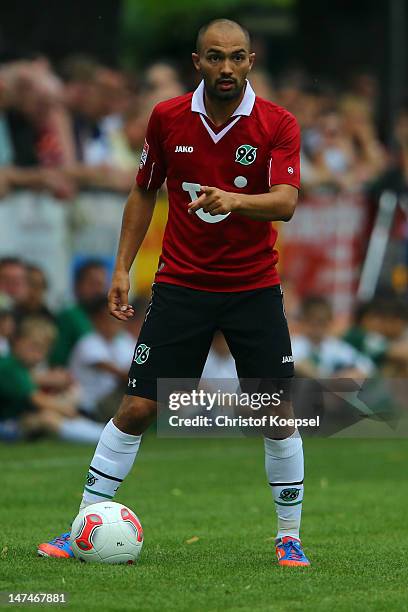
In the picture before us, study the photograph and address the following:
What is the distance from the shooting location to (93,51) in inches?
697

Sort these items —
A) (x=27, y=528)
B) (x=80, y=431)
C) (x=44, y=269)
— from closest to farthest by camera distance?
(x=27, y=528) < (x=80, y=431) < (x=44, y=269)

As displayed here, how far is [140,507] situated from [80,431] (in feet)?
15.2

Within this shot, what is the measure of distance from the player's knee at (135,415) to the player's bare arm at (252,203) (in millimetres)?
1063

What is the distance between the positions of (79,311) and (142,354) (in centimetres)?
820

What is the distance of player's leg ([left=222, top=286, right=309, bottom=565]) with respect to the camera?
7.01 meters

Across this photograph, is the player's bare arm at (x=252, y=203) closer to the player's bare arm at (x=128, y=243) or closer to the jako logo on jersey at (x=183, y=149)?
the jako logo on jersey at (x=183, y=149)

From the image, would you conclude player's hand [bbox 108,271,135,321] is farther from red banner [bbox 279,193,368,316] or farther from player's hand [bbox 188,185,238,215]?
red banner [bbox 279,193,368,316]

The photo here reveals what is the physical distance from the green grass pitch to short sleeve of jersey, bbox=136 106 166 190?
1928 millimetres

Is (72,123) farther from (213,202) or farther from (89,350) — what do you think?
(213,202)

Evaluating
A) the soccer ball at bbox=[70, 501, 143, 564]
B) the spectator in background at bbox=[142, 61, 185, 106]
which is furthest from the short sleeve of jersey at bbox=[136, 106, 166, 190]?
the spectator in background at bbox=[142, 61, 185, 106]

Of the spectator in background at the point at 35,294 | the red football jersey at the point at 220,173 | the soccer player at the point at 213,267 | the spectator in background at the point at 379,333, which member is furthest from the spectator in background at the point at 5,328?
the red football jersey at the point at 220,173

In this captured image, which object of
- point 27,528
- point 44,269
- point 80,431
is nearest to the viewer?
point 27,528

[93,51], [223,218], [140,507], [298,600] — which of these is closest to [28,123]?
[93,51]

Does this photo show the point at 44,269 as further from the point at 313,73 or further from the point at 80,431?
the point at 313,73
